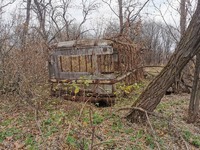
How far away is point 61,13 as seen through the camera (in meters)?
17.6

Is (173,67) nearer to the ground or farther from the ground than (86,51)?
nearer to the ground

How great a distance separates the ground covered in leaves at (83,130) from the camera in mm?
3701

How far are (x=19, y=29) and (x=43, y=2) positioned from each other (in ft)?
26.9

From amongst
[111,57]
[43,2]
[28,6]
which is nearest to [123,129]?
[111,57]

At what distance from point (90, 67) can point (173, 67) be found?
2.69m

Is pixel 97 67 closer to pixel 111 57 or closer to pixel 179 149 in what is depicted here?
pixel 111 57

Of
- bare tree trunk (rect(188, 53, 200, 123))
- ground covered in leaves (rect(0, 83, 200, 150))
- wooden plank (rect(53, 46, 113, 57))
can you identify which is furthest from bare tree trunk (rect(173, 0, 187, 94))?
wooden plank (rect(53, 46, 113, 57))

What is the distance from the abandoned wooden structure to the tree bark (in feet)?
4.12

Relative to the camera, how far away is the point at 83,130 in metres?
4.15

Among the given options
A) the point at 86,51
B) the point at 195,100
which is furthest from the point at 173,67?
the point at 86,51

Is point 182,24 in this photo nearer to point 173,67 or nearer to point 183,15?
point 183,15

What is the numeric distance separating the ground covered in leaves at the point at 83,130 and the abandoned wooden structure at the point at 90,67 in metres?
0.67

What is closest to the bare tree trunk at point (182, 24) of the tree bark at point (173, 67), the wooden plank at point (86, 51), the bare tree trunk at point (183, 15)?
the bare tree trunk at point (183, 15)

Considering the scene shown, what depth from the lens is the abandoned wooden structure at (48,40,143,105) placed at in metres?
6.18
